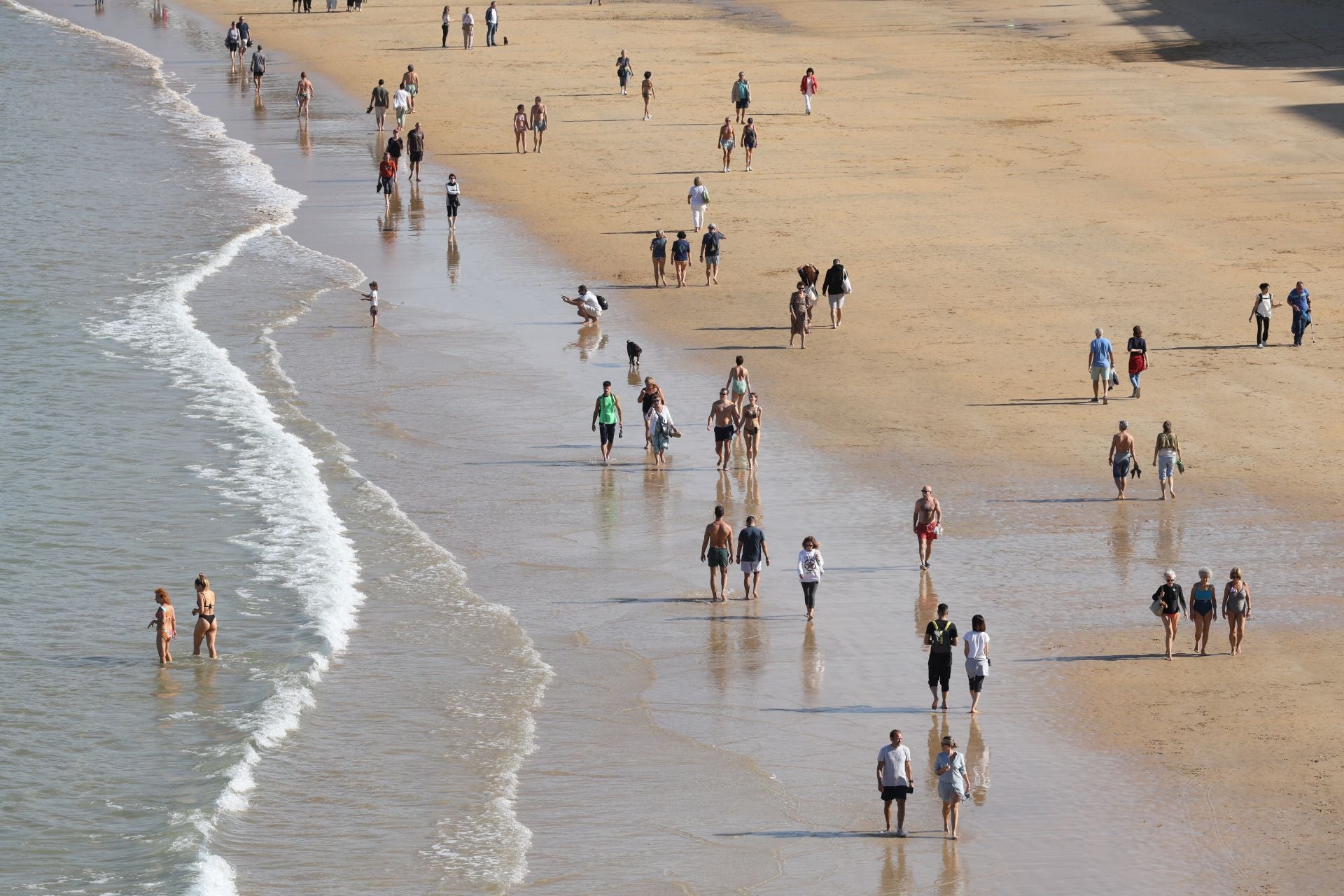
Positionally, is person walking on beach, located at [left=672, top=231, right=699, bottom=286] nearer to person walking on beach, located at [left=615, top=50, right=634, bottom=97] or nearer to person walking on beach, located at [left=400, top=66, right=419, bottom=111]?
person walking on beach, located at [left=400, top=66, right=419, bottom=111]

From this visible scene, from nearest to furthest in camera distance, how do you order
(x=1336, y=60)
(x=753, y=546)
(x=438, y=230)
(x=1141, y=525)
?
(x=753, y=546), (x=1141, y=525), (x=438, y=230), (x=1336, y=60)

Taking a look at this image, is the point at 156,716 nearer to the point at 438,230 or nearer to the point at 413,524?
the point at 413,524

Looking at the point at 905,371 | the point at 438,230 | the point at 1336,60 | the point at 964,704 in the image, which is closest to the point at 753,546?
the point at 964,704

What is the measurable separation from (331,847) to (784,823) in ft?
12.6

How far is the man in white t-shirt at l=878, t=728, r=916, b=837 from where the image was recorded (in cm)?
1499

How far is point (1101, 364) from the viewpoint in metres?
26.5

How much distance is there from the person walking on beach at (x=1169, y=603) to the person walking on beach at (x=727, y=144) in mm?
24727

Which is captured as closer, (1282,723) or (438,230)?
(1282,723)

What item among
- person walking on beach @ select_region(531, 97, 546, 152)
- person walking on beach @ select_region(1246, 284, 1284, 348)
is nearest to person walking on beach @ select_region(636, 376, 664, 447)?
person walking on beach @ select_region(1246, 284, 1284, 348)

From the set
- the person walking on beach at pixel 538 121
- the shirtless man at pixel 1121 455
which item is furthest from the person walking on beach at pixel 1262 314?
the person walking on beach at pixel 538 121

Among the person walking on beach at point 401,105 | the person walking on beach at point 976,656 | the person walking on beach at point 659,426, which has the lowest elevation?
the person walking on beach at point 976,656

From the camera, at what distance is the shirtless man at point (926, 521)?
20.6 m

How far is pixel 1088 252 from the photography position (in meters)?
35.1

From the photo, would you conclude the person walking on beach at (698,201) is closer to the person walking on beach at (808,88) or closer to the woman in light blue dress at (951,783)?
the person walking on beach at (808,88)
